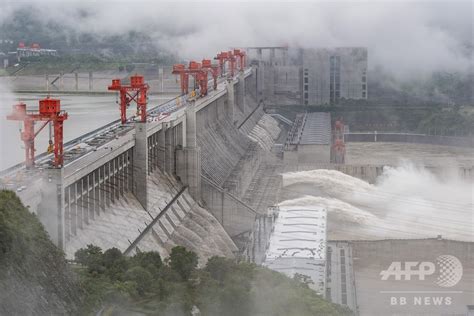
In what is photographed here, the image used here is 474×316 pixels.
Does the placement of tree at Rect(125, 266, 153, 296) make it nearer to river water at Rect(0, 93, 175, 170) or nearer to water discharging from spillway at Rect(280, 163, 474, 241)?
river water at Rect(0, 93, 175, 170)

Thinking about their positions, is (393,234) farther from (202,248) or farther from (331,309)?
(331,309)

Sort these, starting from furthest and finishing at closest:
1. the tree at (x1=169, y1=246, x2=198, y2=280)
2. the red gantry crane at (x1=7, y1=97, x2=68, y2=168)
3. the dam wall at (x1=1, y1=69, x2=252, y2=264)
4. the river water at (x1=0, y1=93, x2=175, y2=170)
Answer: the river water at (x1=0, y1=93, x2=175, y2=170) → the red gantry crane at (x1=7, y1=97, x2=68, y2=168) → the dam wall at (x1=1, y1=69, x2=252, y2=264) → the tree at (x1=169, y1=246, x2=198, y2=280)

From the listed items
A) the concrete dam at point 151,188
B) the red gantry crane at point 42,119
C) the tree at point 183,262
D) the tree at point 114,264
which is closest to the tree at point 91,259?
the tree at point 114,264

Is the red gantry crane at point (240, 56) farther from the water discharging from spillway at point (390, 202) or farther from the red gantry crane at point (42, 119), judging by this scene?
the red gantry crane at point (42, 119)

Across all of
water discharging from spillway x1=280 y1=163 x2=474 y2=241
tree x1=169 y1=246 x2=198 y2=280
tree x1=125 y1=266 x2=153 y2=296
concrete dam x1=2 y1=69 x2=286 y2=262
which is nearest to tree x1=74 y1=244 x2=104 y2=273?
tree x1=125 y1=266 x2=153 y2=296

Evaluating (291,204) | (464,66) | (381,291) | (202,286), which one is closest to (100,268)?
(202,286)

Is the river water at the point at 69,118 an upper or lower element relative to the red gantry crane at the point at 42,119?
lower
